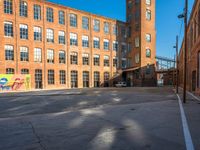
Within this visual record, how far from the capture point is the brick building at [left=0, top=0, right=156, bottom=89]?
121 ft

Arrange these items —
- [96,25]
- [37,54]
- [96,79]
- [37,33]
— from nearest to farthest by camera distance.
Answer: [37,54] → [37,33] → [96,79] → [96,25]

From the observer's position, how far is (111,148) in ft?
15.7

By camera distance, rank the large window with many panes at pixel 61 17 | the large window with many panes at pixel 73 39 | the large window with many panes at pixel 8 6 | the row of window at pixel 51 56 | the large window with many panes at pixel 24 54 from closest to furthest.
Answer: the large window with many panes at pixel 8 6 < the row of window at pixel 51 56 < the large window with many panes at pixel 24 54 < the large window with many panes at pixel 61 17 < the large window with many panes at pixel 73 39

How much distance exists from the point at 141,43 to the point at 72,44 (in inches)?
735

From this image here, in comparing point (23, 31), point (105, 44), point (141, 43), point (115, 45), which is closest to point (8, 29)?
point (23, 31)

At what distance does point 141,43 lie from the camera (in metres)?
51.6

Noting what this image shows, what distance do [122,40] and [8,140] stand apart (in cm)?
5066

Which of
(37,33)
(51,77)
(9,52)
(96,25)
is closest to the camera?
(9,52)

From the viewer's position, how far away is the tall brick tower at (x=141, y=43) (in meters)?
51.7

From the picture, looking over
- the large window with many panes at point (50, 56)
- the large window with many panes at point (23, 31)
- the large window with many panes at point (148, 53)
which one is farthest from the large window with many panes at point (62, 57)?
the large window with many panes at point (148, 53)

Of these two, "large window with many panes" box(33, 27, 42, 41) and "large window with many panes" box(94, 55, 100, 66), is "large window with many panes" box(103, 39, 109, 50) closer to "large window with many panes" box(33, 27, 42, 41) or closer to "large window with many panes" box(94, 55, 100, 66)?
"large window with many panes" box(94, 55, 100, 66)

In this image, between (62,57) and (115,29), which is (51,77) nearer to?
(62,57)

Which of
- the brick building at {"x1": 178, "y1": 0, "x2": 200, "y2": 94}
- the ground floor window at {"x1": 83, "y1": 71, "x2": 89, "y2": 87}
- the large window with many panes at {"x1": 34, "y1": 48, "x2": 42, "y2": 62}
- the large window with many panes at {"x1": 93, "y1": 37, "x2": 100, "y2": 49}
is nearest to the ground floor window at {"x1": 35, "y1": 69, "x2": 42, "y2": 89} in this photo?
the large window with many panes at {"x1": 34, "y1": 48, "x2": 42, "y2": 62}

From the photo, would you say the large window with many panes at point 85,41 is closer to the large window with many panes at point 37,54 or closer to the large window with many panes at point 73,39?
the large window with many panes at point 73,39
